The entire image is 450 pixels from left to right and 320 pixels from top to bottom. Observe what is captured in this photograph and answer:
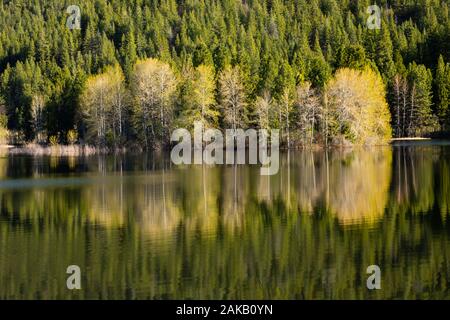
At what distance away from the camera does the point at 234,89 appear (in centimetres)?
8819

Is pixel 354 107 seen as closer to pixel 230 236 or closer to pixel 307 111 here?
pixel 307 111

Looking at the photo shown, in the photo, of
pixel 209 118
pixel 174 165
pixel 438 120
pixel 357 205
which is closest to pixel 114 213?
pixel 357 205

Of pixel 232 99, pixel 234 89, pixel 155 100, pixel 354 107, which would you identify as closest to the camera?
pixel 354 107

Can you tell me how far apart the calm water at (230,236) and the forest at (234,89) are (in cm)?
3854

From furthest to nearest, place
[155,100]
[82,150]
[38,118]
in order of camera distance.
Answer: [38,118]
[155,100]
[82,150]

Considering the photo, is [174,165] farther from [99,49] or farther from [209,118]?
[99,49]

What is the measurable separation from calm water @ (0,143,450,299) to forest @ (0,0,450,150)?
126 ft

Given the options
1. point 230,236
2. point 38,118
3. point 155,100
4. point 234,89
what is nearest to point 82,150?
point 155,100

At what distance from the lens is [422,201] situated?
32781mm

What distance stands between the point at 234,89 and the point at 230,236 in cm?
6384

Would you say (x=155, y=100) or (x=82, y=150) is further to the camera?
(x=155, y=100)

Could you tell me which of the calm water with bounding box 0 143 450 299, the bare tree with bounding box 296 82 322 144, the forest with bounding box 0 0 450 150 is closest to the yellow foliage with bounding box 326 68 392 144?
the forest with bounding box 0 0 450 150

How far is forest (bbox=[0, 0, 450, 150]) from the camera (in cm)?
8444

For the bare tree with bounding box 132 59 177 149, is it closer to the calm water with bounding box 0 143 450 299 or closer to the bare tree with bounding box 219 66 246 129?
the bare tree with bounding box 219 66 246 129
